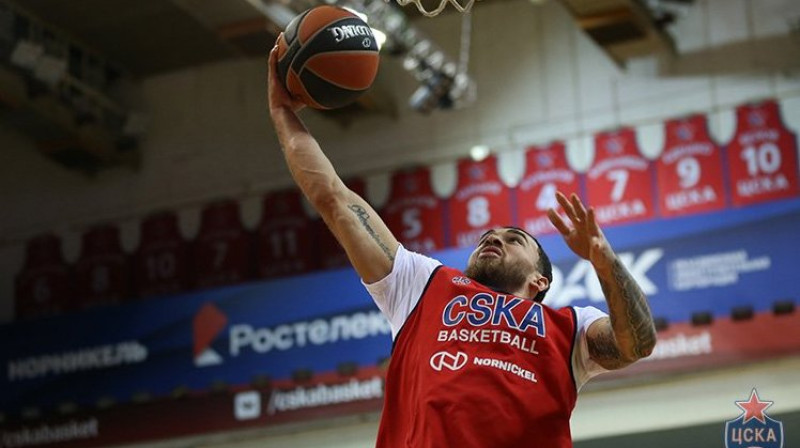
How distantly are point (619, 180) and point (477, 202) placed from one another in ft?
4.19

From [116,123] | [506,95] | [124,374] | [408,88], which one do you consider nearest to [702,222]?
[506,95]

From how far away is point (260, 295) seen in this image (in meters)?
11.9

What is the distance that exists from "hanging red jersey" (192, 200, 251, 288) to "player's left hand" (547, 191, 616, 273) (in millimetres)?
8874

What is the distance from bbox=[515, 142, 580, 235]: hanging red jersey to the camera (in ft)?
37.7

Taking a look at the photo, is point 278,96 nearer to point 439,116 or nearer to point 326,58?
point 326,58

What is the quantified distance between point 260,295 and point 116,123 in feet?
9.81

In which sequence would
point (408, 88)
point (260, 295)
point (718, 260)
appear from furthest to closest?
point (408, 88) → point (260, 295) → point (718, 260)

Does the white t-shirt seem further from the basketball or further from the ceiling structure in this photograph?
the ceiling structure

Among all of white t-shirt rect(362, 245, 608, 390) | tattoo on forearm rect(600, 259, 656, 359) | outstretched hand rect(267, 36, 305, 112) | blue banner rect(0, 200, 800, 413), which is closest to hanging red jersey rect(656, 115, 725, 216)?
blue banner rect(0, 200, 800, 413)

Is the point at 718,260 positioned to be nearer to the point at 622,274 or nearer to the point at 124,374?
the point at 124,374

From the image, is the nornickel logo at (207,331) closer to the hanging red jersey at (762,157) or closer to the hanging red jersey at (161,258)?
the hanging red jersey at (161,258)

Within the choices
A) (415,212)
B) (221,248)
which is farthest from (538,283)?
(221,248)

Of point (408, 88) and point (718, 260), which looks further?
point (408, 88)

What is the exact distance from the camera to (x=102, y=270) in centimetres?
1330
